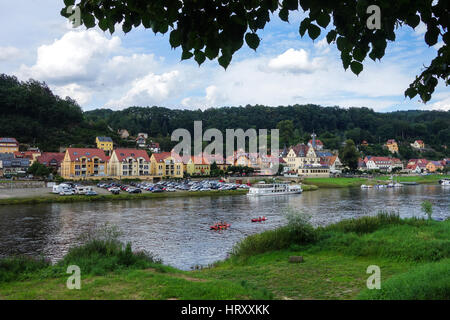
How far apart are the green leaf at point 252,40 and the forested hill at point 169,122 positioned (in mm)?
91314

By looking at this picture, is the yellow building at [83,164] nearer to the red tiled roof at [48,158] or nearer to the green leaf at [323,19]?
the red tiled roof at [48,158]

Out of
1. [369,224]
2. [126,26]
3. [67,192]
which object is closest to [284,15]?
[126,26]

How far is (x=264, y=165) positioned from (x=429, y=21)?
89753 millimetres

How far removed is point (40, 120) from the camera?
101 m

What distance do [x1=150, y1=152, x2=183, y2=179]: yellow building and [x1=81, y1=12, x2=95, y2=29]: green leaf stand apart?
70.6 meters

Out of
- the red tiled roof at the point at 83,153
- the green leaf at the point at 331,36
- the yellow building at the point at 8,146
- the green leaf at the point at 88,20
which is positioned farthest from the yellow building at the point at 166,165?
the green leaf at the point at 331,36

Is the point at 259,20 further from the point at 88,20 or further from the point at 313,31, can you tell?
the point at 88,20

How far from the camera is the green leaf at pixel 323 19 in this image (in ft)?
10.4

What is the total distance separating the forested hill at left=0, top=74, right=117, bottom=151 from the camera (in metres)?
89.8

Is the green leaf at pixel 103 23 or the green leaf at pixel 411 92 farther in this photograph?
the green leaf at pixel 411 92

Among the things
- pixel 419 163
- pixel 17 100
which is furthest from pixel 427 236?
pixel 419 163

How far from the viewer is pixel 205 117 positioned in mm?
141750

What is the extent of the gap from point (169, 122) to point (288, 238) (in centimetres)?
12766

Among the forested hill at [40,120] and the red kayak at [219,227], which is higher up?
the forested hill at [40,120]
